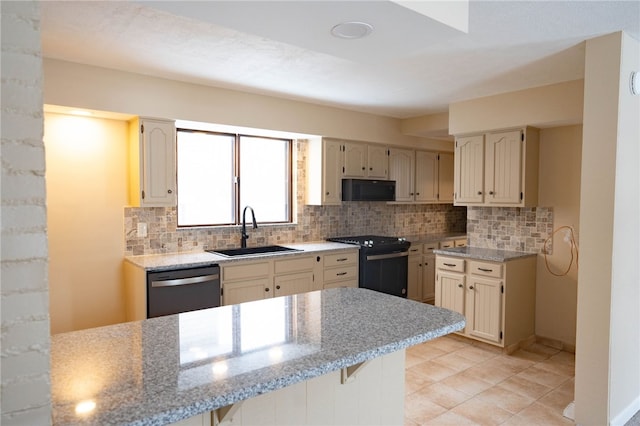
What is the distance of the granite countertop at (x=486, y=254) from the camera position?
4032mm

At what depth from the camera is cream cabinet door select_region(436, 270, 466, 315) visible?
4.30 metres

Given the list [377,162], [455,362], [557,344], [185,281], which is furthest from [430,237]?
[185,281]

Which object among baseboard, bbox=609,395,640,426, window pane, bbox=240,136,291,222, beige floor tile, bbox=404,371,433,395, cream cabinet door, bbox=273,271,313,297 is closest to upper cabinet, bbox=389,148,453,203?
window pane, bbox=240,136,291,222

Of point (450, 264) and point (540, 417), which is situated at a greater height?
point (450, 264)

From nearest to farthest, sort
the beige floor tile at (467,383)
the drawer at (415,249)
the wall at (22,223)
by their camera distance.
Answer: the wall at (22,223)
the beige floor tile at (467,383)
the drawer at (415,249)

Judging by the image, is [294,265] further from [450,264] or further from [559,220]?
[559,220]

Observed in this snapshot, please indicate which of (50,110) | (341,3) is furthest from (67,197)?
(341,3)

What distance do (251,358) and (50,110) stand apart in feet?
9.72

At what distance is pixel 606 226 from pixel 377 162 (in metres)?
3.01

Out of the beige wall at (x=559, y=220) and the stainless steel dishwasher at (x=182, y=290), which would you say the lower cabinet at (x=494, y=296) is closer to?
the beige wall at (x=559, y=220)

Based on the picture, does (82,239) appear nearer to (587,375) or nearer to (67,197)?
(67,197)

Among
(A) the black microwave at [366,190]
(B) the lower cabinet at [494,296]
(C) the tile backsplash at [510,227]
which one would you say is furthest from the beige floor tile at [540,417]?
(A) the black microwave at [366,190]

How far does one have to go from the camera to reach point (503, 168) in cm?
420

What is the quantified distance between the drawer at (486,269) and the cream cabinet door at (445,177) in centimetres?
208
